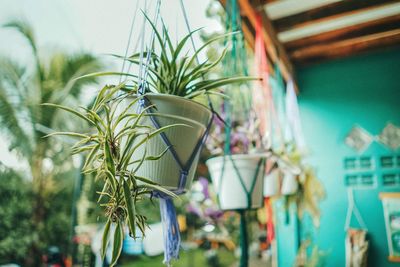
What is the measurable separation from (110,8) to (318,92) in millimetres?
2122

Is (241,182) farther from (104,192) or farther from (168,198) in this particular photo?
(104,192)

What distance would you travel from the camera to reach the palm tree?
11.7 ft

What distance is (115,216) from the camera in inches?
19.8

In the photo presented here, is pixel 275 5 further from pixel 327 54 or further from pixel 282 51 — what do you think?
pixel 327 54

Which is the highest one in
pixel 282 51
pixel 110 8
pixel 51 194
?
pixel 282 51

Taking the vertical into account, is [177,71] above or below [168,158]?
above

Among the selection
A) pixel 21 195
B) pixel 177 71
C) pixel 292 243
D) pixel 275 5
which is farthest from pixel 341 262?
pixel 21 195

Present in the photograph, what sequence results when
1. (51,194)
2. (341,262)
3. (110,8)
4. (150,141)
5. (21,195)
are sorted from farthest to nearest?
(51,194), (21,195), (341,262), (110,8), (150,141)

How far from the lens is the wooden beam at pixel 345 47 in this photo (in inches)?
94.1

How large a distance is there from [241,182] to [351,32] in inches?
73.7

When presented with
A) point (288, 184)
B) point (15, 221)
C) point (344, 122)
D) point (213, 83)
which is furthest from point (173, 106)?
point (15, 221)

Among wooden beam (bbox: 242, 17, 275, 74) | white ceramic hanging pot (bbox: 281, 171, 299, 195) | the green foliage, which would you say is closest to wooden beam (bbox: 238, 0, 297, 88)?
wooden beam (bbox: 242, 17, 275, 74)

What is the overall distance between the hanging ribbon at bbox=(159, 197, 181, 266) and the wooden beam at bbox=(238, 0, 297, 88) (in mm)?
1395

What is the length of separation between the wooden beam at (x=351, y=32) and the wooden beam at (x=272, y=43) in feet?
0.52
